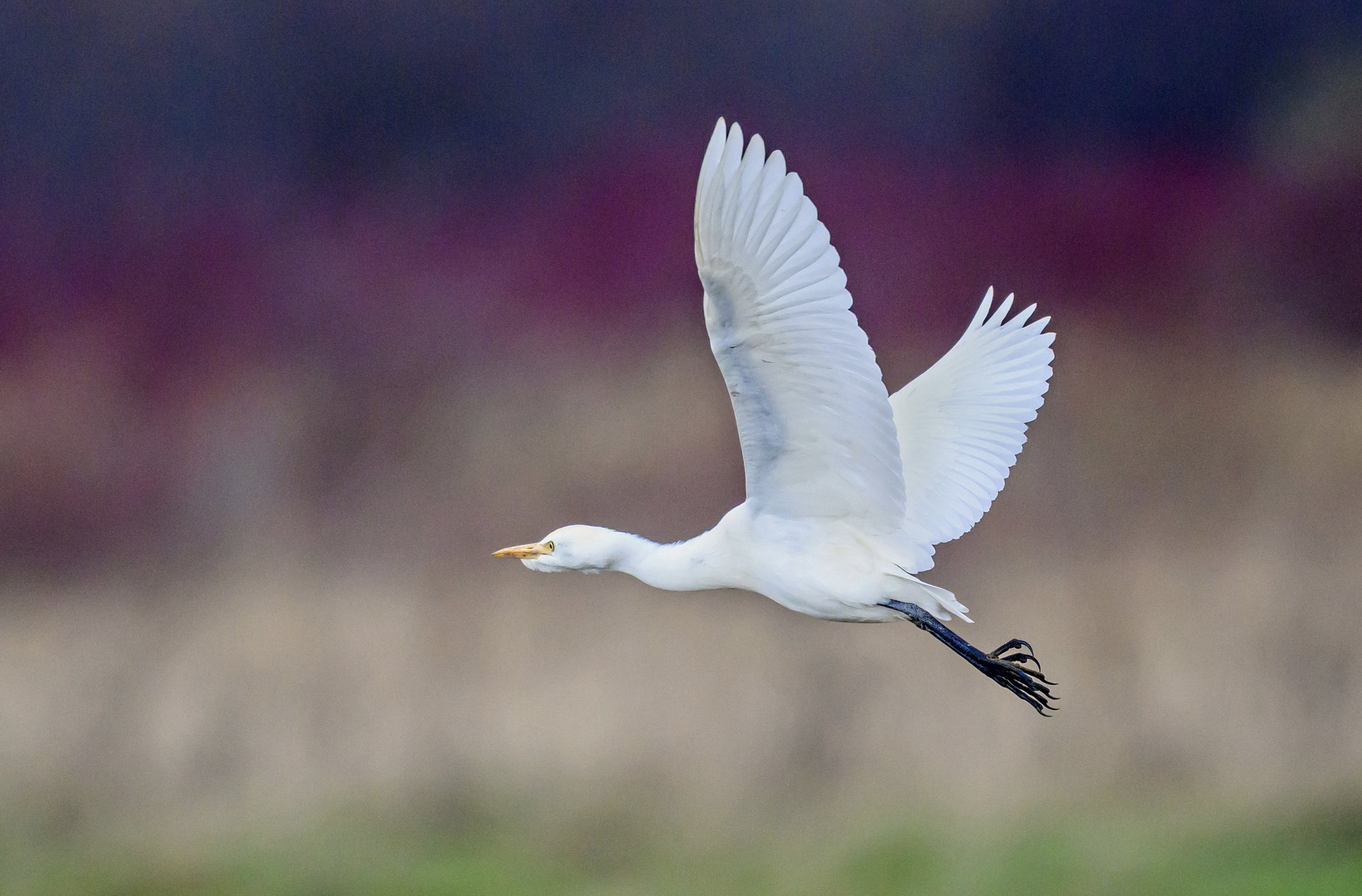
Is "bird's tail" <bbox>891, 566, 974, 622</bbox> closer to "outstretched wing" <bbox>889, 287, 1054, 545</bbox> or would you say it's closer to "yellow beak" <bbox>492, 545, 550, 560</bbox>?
"outstretched wing" <bbox>889, 287, 1054, 545</bbox>

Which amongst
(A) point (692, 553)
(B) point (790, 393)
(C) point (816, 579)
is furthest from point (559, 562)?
(B) point (790, 393)

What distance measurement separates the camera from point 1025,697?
287cm

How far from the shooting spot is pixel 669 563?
292 centimetres

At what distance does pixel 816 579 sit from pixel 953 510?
58 centimetres

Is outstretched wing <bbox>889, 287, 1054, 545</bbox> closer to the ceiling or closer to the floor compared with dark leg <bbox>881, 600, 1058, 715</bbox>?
closer to the ceiling

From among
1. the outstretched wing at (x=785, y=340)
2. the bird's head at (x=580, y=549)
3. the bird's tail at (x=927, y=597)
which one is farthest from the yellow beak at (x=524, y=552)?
the bird's tail at (x=927, y=597)

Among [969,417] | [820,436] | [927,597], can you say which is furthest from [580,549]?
[969,417]

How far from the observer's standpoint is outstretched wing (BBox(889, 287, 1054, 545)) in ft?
10.7

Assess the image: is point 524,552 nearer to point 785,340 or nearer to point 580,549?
point 580,549

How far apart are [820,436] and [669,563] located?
0.50 metres

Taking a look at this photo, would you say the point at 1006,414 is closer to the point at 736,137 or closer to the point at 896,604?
the point at 896,604

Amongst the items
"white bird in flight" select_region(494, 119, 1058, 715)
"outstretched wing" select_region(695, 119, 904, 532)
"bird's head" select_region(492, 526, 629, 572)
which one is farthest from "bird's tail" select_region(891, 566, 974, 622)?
"bird's head" select_region(492, 526, 629, 572)

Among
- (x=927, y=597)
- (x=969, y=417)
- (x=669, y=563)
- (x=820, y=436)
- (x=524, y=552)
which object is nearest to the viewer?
(x=820, y=436)

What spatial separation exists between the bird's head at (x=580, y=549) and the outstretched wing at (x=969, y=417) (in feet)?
2.40
